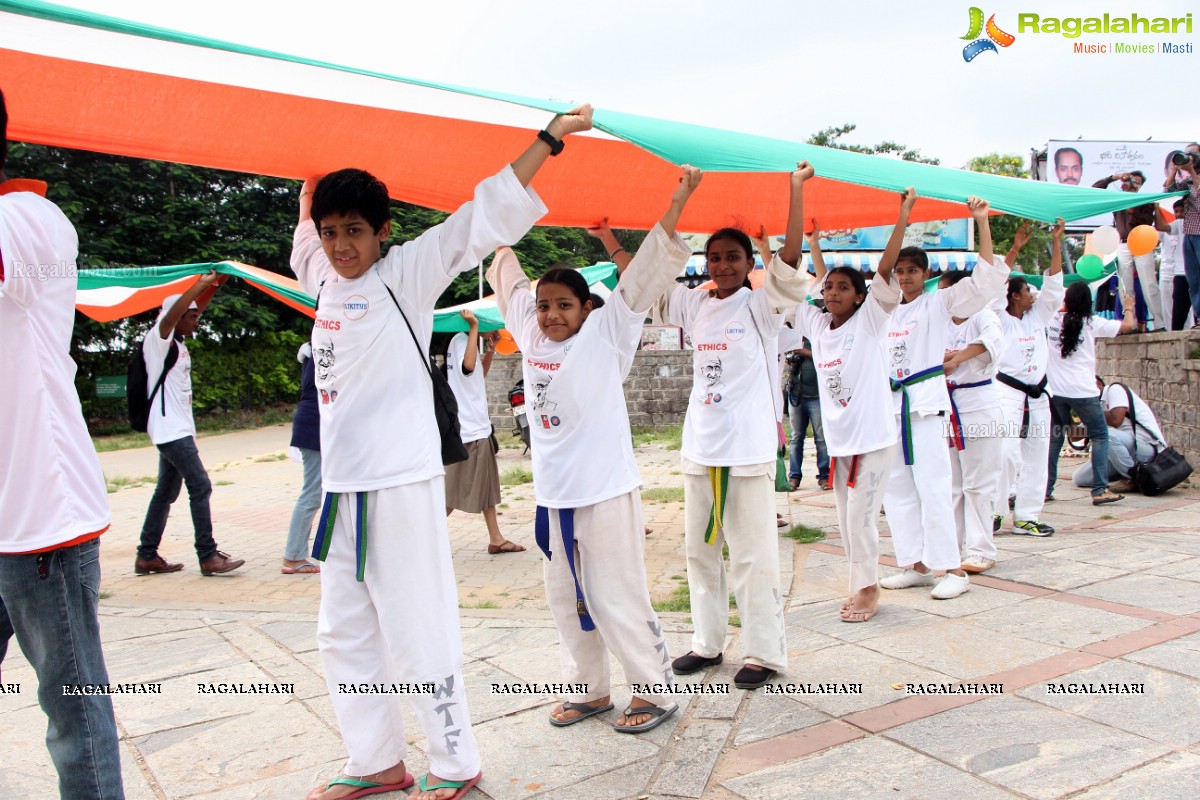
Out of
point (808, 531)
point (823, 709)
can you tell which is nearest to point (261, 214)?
point (808, 531)

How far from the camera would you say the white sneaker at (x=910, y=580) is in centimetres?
540

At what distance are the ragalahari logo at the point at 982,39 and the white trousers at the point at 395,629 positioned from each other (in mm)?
19213

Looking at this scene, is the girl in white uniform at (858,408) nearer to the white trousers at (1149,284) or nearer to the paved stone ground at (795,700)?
the paved stone ground at (795,700)

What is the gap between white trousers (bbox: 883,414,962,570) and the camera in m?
5.12

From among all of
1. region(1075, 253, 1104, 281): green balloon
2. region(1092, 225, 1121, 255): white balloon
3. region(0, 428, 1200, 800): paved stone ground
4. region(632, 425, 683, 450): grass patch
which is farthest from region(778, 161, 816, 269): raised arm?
region(632, 425, 683, 450): grass patch

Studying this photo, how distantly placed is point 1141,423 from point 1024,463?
7.92ft

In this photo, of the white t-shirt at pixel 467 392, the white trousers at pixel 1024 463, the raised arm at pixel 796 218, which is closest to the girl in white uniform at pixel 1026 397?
the white trousers at pixel 1024 463

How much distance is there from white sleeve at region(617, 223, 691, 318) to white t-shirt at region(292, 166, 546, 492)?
0.56 m

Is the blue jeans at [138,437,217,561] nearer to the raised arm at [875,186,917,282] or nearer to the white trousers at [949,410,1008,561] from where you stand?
the raised arm at [875,186,917,282]

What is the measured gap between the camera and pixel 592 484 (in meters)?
3.34

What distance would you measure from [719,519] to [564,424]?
0.93 metres

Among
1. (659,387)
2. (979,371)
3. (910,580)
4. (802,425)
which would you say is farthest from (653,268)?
(659,387)

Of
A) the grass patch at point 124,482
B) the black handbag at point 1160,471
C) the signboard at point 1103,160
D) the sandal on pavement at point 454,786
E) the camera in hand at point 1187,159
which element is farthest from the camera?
the signboard at point 1103,160

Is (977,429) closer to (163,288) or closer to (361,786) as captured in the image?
(361,786)
